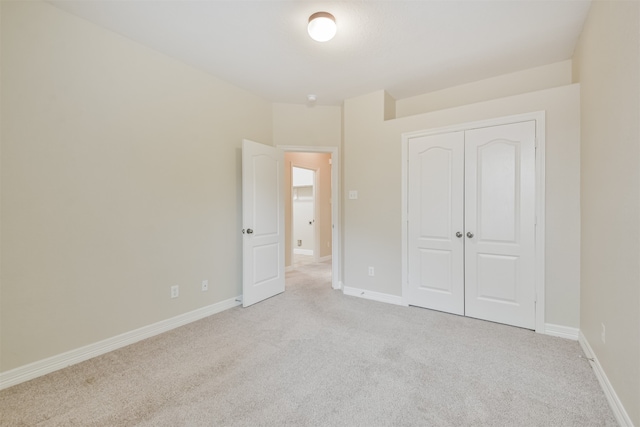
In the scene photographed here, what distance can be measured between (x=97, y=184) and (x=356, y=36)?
2445 millimetres

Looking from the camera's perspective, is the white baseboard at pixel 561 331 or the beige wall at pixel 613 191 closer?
the beige wall at pixel 613 191

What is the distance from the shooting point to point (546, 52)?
8.53 feet

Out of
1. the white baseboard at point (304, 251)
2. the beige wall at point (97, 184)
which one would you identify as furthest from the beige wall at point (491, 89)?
the white baseboard at point (304, 251)

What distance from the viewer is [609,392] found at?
1.63 m

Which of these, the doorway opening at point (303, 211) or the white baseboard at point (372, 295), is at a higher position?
the doorway opening at point (303, 211)

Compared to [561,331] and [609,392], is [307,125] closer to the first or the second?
[561,331]

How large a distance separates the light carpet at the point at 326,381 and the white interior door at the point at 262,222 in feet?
2.36

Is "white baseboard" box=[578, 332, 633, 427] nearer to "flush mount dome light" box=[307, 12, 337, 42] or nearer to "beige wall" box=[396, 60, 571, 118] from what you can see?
"beige wall" box=[396, 60, 571, 118]

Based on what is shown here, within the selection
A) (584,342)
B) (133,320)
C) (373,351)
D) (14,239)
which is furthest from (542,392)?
(14,239)

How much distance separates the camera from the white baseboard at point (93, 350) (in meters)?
1.87

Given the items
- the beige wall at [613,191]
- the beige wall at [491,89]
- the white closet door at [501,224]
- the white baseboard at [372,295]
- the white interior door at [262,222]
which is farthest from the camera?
the white baseboard at [372,295]

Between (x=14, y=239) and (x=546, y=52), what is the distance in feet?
14.8

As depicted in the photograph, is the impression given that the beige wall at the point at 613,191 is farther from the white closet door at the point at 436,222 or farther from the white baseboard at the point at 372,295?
the white baseboard at the point at 372,295

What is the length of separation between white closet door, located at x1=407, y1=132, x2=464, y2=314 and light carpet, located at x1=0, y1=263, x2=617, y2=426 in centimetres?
44
